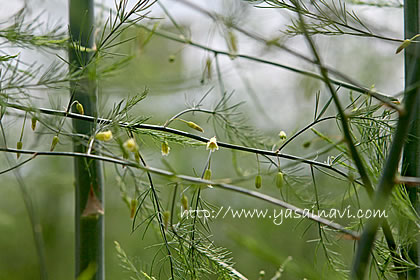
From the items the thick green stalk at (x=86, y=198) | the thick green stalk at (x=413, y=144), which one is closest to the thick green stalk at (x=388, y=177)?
the thick green stalk at (x=413, y=144)

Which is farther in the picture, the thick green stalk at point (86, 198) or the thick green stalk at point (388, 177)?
the thick green stalk at point (86, 198)

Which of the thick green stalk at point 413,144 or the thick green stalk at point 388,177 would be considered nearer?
the thick green stalk at point 388,177

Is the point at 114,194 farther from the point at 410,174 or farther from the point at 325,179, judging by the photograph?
the point at 410,174

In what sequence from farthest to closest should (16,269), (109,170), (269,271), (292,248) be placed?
1. (292,248)
2. (16,269)
3. (109,170)
4. (269,271)

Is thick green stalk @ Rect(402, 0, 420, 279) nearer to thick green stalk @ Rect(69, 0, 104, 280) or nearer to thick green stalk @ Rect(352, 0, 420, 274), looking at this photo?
thick green stalk @ Rect(352, 0, 420, 274)

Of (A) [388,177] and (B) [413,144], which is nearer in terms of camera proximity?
(A) [388,177]

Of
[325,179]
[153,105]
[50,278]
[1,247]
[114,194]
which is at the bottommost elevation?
[50,278]

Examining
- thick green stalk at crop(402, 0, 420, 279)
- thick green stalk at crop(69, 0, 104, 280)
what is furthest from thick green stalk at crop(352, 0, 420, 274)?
thick green stalk at crop(69, 0, 104, 280)

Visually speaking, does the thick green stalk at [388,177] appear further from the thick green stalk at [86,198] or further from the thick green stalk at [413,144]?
the thick green stalk at [86,198]

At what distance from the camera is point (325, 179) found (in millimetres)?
1410

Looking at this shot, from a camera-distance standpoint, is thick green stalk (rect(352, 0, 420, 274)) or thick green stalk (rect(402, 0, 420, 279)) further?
thick green stalk (rect(402, 0, 420, 279))

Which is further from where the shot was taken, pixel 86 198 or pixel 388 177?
pixel 86 198

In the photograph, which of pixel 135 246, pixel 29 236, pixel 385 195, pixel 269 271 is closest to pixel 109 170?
Result: pixel 135 246

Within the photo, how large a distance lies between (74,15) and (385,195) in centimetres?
25
